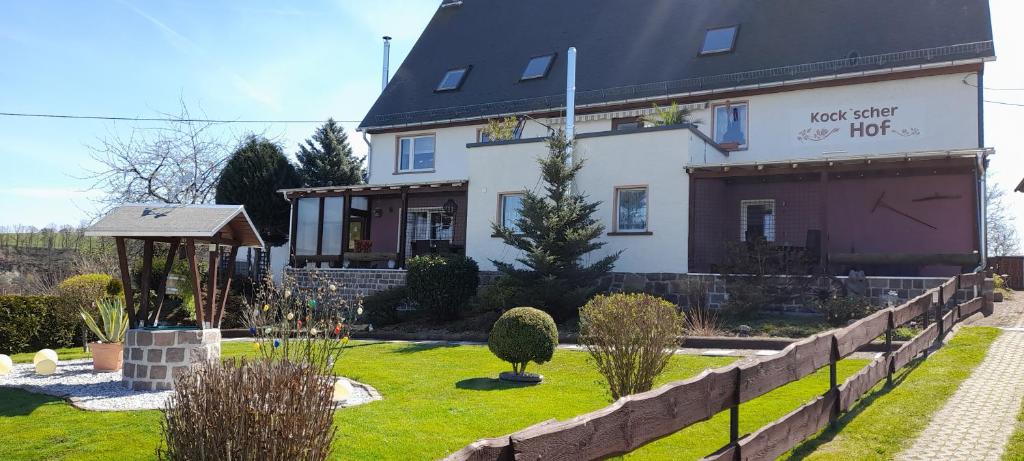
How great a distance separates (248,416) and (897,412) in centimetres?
550

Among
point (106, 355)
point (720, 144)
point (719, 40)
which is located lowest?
point (106, 355)

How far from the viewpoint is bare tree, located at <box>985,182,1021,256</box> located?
145 feet

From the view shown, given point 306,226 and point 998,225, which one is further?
point 998,225

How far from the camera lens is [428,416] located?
23.7 feet

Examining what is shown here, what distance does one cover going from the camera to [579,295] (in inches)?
612

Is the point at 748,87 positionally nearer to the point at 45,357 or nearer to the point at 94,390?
the point at 94,390

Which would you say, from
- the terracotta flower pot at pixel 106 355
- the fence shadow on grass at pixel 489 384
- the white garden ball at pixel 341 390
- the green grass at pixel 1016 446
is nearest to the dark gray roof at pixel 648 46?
the fence shadow on grass at pixel 489 384

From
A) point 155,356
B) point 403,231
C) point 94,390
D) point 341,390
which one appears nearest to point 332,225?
point 403,231

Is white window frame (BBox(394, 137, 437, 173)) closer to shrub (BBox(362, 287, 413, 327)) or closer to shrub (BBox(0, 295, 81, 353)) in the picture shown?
shrub (BBox(362, 287, 413, 327))

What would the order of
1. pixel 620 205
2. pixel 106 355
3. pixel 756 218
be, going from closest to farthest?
pixel 106 355 < pixel 620 205 < pixel 756 218

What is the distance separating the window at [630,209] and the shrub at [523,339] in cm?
843

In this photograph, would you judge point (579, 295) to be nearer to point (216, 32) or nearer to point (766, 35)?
point (216, 32)

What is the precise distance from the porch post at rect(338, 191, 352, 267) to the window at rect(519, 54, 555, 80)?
6.49 meters

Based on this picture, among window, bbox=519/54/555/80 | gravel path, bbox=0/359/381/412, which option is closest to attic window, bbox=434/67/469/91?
window, bbox=519/54/555/80
